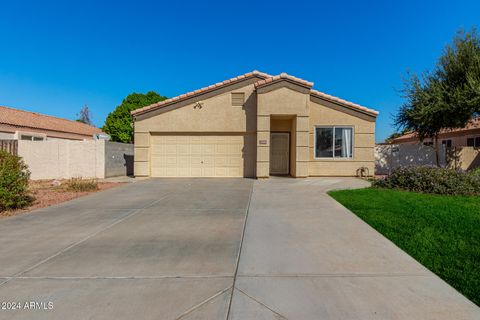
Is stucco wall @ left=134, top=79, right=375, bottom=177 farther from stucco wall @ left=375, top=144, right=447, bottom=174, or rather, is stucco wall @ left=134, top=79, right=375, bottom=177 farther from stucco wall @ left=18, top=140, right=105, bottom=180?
stucco wall @ left=375, top=144, right=447, bottom=174

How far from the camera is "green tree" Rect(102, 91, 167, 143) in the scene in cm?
3212

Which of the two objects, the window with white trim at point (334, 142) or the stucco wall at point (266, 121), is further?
the window with white trim at point (334, 142)

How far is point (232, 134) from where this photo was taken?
13742 millimetres

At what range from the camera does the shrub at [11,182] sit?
21.2 feet

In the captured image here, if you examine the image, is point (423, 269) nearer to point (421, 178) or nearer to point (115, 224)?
point (115, 224)

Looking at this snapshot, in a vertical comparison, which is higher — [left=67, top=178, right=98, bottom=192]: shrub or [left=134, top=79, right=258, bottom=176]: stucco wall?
[left=134, top=79, right=258, bottom=176]: stucco wall

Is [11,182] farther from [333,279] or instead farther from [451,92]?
[451,92]

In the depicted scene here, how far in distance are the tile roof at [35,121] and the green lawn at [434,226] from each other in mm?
25744

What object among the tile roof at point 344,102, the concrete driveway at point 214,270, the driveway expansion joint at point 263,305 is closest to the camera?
the driveway expansion joint at point 263,305

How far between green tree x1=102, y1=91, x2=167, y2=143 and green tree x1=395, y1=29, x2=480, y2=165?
96.8 ft

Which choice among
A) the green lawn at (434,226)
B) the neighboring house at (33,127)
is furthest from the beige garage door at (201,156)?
the neighboring house at (33,127)

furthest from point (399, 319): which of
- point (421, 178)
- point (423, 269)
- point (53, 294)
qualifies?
point (421, 178)

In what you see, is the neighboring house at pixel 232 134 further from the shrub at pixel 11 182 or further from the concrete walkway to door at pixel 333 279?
the concrete walkway to door at pixel 333 279

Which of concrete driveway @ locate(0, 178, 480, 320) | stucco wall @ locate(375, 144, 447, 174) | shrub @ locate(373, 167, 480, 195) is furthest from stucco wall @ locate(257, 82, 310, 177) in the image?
concrete driveway @ locate(0, 178, 480, 320)
